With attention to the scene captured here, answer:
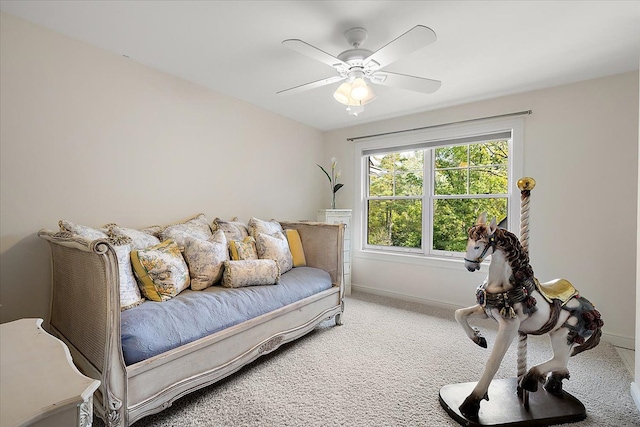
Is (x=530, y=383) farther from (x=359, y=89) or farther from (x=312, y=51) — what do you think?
(x=312, y=51)

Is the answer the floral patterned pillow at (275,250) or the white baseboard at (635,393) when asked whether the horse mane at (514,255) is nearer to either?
the white baseboard at (635,393)

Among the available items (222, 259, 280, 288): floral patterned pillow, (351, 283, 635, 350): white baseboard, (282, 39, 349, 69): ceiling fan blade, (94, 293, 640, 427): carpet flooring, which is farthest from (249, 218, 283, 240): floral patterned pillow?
(282, 39, 349, 69): ceiling fan blade

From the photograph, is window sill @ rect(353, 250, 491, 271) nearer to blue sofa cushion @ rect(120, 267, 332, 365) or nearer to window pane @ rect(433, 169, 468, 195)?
window pane @ rect(433, 169, 468, 195)

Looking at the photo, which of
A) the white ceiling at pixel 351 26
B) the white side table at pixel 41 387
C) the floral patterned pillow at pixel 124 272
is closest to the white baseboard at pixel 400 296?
the white ceiling at pixel 351 26

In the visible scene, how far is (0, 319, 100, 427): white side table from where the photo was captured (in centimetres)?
60

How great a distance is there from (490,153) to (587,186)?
0.90m

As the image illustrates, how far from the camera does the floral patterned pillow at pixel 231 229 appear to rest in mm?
2775

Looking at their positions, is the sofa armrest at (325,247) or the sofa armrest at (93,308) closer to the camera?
the sofa armrest at (93,308)

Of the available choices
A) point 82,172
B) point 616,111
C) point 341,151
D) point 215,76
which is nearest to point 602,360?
point 616,111

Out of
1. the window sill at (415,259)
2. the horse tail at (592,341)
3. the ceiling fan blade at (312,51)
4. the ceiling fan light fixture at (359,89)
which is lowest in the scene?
the horse tail at (592,341)

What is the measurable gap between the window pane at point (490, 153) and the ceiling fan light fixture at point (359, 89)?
197cm

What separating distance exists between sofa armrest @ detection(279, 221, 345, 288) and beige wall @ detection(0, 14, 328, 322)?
2.61ft

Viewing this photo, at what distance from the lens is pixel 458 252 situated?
3420mm

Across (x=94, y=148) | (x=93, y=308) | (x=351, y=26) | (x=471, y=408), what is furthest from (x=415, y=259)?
(x=94, y=148)
